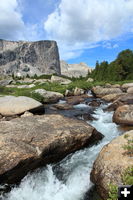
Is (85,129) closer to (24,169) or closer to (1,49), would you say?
(24,169)

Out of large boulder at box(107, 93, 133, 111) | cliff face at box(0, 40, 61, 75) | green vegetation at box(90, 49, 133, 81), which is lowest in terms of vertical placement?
large boulder at box(107, 93, 133, 111)

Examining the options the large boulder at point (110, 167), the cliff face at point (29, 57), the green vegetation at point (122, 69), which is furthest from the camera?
the cliff face at point (29, 57)

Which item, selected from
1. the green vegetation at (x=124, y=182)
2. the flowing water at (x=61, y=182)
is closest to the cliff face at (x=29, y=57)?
the flowing water at (x=61, y=182)

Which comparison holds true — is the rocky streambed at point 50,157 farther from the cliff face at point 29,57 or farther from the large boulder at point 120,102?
the cliff face at point 29,57

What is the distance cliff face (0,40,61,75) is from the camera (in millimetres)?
179000

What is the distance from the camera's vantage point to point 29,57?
623ft

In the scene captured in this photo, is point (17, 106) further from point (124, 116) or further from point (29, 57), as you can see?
point (29, 57)

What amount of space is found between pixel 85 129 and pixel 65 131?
103 cm

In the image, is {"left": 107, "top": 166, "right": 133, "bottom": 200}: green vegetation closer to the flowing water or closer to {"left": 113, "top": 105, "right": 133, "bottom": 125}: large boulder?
the flowing water

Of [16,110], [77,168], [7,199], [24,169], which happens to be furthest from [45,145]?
[16,110]

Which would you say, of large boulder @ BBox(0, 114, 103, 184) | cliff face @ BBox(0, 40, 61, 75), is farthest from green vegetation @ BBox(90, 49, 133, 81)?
cliff face @ BBox(0, 40, 61, 75)

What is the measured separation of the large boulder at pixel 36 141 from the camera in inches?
215

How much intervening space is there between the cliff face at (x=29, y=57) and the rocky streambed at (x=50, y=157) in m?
174

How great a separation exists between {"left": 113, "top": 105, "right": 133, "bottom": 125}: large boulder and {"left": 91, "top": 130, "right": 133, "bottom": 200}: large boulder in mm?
5068
